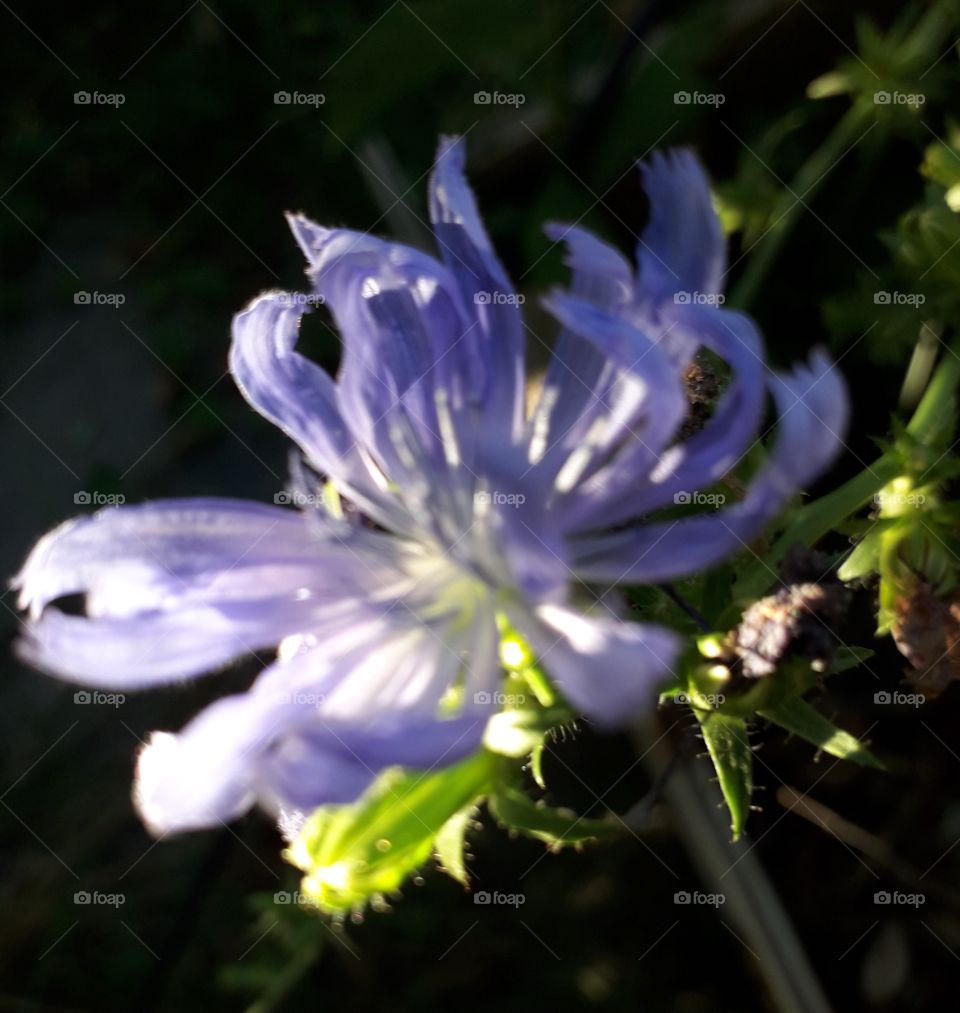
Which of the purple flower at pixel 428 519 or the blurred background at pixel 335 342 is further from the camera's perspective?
the blurred background at pixel 335 342

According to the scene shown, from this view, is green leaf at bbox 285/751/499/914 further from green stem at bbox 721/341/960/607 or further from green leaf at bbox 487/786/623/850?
green stem at bbox 721/341/960/607

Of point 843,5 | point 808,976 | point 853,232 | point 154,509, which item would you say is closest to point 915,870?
point 808,976

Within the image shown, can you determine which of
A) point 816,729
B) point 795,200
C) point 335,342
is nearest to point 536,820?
point 816,729

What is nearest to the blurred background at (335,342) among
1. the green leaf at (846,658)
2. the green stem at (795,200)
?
the green stem at (795,200)

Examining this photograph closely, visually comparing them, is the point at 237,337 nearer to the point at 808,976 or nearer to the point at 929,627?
the point at 929,627

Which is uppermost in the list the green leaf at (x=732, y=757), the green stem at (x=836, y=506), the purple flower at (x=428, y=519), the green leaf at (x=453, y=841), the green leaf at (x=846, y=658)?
the purple flower at (x=428, y=519)

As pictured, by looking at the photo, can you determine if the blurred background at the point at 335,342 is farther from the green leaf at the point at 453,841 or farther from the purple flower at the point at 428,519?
the green leaf at the point at 453,841

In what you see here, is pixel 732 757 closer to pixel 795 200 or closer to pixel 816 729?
pixel 816 729
